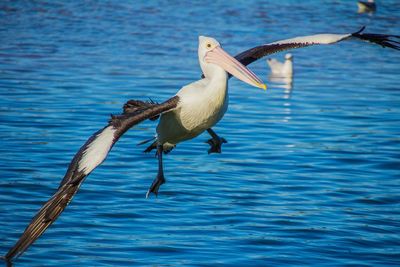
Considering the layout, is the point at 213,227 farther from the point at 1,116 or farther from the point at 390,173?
the point at 1,116

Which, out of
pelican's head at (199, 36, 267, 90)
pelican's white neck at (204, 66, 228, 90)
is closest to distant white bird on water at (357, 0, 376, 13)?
pelican's head at (199, 36, 267, 90)

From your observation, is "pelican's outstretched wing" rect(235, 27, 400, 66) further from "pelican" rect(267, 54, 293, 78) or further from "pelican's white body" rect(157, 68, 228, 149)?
"pelican" rect(267, 54, 293, 78)

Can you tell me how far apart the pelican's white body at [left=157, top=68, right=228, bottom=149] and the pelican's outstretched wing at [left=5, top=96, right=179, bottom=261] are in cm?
69

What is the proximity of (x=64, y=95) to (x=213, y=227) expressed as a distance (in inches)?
300

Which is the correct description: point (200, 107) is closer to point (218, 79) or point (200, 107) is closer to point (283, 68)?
point (218, 79)

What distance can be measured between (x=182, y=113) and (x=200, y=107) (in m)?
0.25

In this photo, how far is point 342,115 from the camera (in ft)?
50.9

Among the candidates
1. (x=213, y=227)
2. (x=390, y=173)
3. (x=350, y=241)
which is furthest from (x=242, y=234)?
(x=390, y=173)

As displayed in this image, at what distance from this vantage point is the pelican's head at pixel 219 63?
28.8ft

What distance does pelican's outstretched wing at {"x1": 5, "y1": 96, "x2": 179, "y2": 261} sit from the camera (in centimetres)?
714

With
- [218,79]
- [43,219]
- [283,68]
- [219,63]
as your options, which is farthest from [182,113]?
[283,68]

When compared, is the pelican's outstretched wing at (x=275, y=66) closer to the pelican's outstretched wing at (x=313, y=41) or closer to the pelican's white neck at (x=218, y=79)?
the pelican's outstretched wing at (x=313, y=41)

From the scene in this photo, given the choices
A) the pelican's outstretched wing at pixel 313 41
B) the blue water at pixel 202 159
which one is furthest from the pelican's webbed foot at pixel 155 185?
the pelican's outstretched wing at pixel 313 41

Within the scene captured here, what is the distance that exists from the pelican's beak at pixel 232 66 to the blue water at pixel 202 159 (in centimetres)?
168
